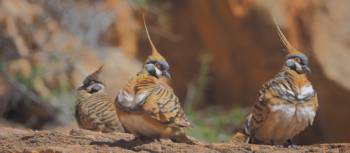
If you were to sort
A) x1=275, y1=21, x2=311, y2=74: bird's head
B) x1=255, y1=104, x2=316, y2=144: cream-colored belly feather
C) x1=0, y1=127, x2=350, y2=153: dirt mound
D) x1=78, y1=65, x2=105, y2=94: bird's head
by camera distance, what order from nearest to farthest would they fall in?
x1=0, y1=127, x2=350, y2=153: dirt mound → x1=255, y1=104, x2=316, y2=144: cream-colored belly feather → x1=275, y1=21, x2=311, y2=74: bird's head → x1=78, y1=65, x2=105, y2=94: bird's head

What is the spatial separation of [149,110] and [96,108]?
7.96 feet

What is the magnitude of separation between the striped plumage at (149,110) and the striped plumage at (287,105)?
2.96ft

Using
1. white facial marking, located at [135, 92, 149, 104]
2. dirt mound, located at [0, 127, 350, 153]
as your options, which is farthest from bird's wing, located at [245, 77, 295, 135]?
white facial marking, located at [135, 92, 149, 104]

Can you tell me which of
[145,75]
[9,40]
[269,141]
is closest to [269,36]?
[9,40]

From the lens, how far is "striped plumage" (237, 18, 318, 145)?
285 inches

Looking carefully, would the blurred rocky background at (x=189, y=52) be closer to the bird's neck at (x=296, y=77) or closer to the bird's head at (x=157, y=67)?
the bird's neck at (x=296, y=77)

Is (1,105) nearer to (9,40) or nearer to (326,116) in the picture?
(9,40)

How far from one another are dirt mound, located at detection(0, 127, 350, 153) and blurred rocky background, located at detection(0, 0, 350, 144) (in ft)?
18.1

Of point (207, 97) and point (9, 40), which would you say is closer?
point (9, 40)

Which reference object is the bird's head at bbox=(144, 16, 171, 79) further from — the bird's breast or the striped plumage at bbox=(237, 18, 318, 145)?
the striped plumage at bbox=(237, 18, 318, 145)

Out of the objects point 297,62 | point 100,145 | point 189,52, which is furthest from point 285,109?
point 189,52

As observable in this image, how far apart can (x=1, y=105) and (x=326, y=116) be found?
14.9ft

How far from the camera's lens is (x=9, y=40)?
13.9 metres

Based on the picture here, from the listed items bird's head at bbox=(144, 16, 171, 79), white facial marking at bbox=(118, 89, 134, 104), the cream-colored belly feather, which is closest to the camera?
white facial marking at bbox=(118, 89, 134, 104)
